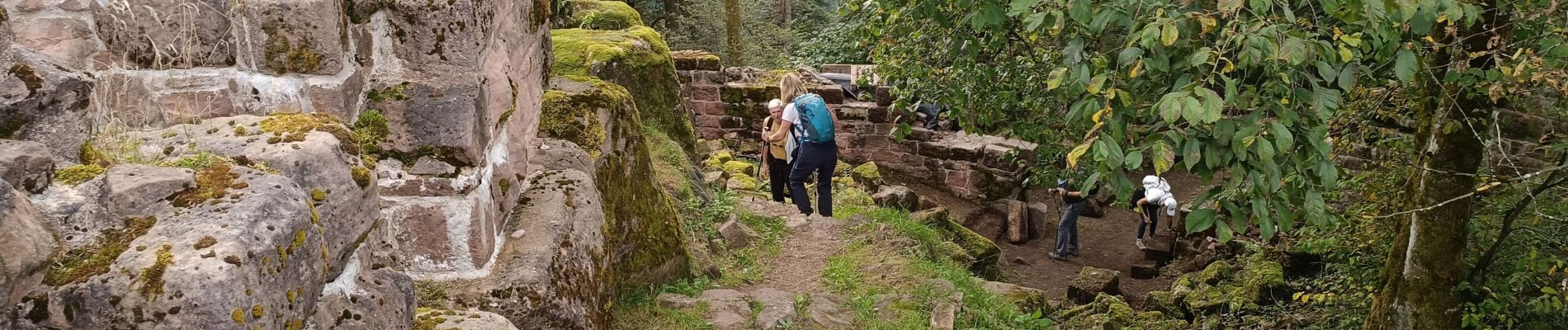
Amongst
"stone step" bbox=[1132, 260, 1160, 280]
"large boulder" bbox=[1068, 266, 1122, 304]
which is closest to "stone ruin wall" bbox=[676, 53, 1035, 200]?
"stone step" bbox=[1132, 260, 1160, 280]

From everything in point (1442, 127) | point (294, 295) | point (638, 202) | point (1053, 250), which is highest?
point (294, 295)

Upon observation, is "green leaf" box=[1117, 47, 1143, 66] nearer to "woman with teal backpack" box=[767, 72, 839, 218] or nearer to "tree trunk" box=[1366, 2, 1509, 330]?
"tree trunk" box=[1366, 2, 1509, 330]

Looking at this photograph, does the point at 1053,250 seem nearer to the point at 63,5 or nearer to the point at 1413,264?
the point at 1413,264

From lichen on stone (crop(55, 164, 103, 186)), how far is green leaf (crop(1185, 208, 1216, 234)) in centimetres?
216

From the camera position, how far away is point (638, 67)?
8.57m

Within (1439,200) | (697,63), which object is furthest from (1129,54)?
(697,63)

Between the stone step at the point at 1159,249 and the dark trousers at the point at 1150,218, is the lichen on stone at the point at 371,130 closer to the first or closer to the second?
the dark trousers at the point at 1150,218

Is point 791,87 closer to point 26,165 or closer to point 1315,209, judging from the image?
point 1315,209

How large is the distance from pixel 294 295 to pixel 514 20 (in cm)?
178

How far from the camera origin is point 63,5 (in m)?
2.13

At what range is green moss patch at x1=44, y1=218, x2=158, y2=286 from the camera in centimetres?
147

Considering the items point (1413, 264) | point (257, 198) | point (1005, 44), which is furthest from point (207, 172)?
point (1413, 264)

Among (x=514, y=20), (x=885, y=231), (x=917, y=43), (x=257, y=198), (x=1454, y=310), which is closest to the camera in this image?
(x=257, y=198)

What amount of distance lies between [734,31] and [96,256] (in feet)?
51.8
